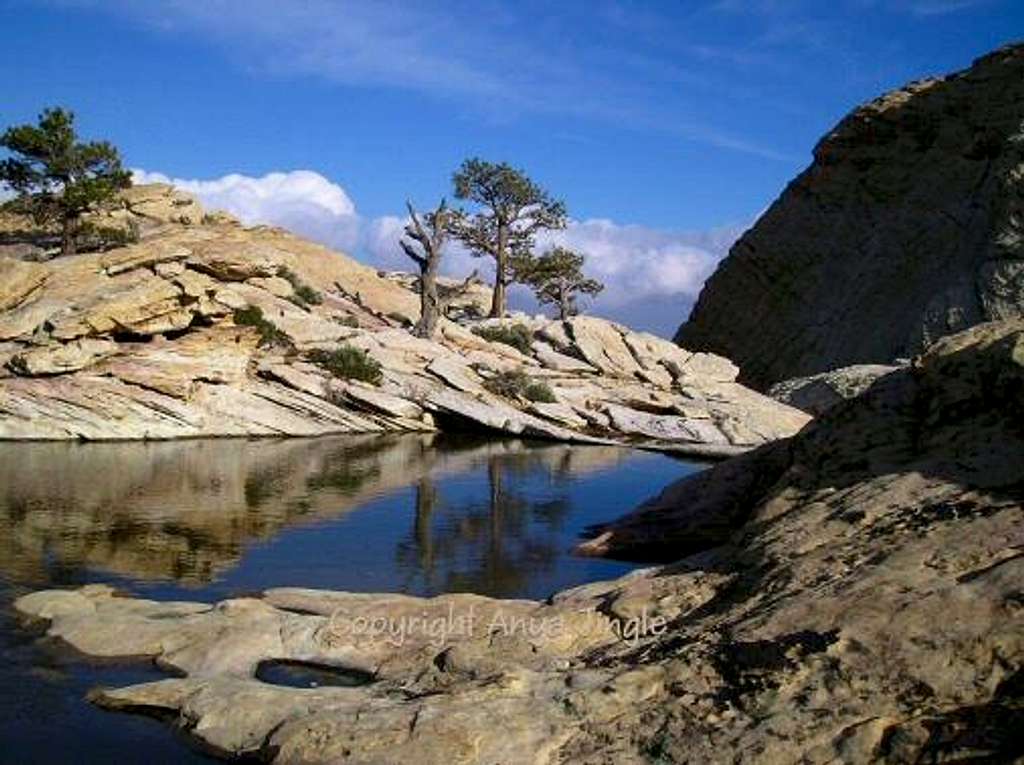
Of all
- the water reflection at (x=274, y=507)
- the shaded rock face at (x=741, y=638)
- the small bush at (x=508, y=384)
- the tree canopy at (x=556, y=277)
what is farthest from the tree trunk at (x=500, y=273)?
the shaded rock face at (x=741, y=638)

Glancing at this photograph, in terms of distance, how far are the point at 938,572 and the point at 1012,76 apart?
49.3 m

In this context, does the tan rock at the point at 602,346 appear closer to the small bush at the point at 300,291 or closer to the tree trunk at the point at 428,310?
the tree trunk at the point at 428,310

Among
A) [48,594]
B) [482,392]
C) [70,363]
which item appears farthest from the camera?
[482,392]

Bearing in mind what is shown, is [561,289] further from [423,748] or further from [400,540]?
[423,748]

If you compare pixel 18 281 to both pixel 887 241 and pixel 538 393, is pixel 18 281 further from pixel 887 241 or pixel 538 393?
pixel 887 241

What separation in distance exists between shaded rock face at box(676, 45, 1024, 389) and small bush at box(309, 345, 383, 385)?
22.7 metres

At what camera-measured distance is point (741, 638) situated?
949 cm

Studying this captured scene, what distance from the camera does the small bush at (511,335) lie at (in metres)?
51.9

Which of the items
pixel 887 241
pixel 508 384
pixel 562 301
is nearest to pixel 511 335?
pixel 508 384

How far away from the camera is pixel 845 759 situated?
7.50 m

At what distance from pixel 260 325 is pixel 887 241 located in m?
32.0

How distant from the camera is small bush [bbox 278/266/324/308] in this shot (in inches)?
1951

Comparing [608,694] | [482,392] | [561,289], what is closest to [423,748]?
[608,694]

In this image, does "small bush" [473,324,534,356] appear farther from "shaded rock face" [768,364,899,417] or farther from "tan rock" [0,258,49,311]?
"tan rock" [0,258,49,311]
